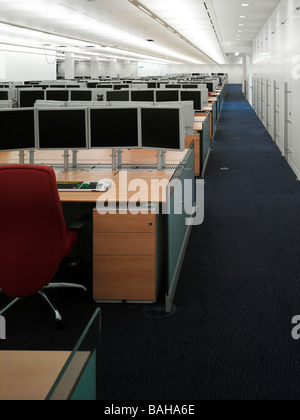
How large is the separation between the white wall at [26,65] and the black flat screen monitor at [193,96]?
1408cm

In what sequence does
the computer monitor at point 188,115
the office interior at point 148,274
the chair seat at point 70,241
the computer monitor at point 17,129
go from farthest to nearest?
the computer monitor at point 188,115 < the computer monitor at point 17,129 < the chair seat at point 70,241 < the office interior at point 148,274

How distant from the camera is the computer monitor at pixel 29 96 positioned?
7836mm

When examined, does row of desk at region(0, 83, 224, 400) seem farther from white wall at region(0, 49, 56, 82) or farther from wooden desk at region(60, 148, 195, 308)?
white wall at region(0, 49, 56, 82)

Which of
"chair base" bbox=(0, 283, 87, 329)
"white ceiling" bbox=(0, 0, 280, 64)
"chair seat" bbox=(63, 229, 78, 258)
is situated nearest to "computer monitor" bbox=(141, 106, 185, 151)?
"chair seat" bbox=(63, 229, 78, 258)

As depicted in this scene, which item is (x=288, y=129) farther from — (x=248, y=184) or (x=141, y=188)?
(x=141, y=188)

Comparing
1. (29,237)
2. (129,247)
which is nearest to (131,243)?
(129,247)

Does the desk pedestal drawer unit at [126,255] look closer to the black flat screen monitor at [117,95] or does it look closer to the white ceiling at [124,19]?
the black flat screen monitor at [117,95]

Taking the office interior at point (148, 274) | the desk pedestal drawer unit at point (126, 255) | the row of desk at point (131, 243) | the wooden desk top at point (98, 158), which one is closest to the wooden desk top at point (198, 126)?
the office interior at point (148, 274)

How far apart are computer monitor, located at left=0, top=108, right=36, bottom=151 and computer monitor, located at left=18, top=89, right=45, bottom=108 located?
412 cm

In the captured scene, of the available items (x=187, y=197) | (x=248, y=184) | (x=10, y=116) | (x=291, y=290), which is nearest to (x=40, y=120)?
(x=10, y=116)

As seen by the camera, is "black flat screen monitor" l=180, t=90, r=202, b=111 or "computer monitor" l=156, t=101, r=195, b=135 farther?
"black flat screen monitor" l=180, t=90, r=202, b=111

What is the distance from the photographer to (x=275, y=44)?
10.5m

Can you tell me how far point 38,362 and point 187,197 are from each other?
327cm

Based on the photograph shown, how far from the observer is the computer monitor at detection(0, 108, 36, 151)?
386cm
